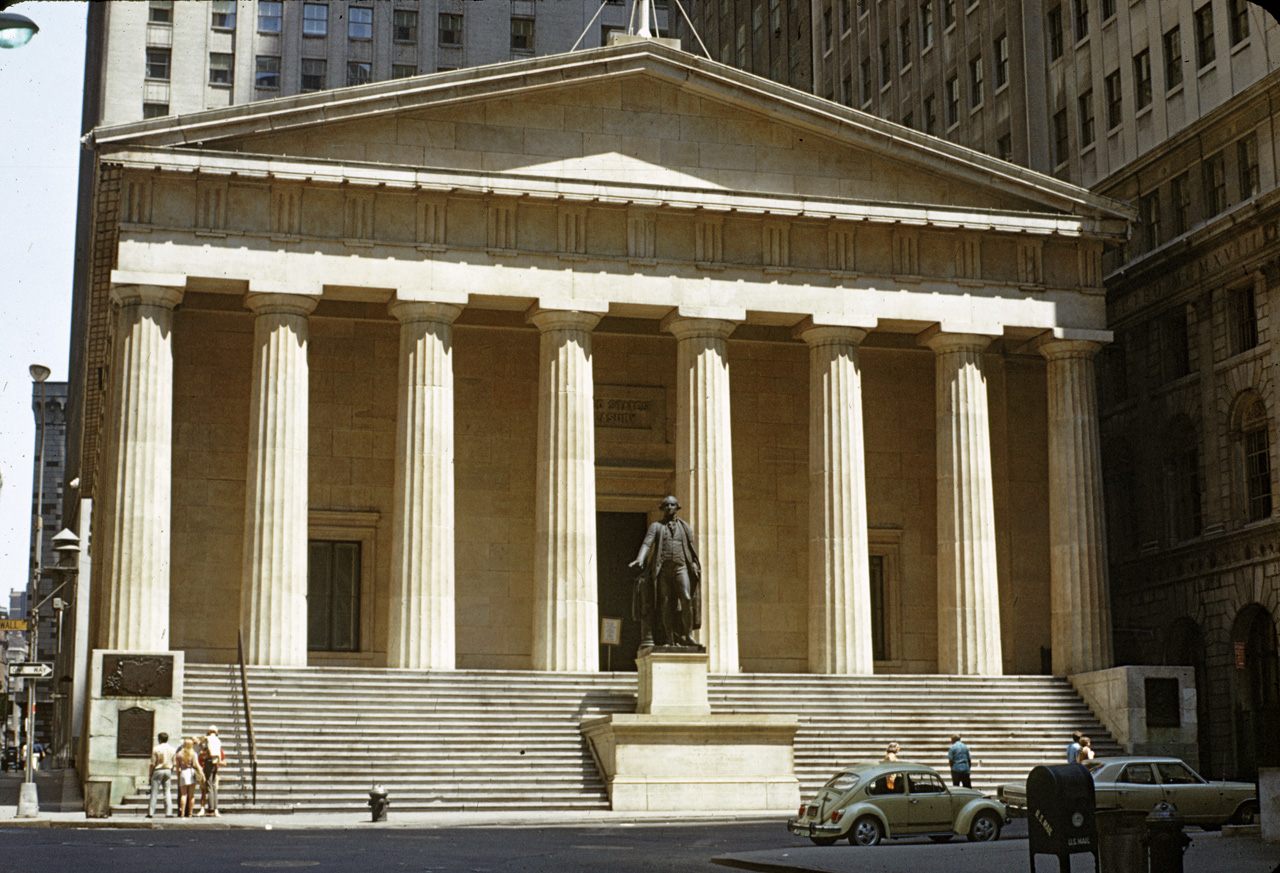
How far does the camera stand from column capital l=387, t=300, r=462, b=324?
39906mm

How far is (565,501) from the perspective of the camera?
130 ft

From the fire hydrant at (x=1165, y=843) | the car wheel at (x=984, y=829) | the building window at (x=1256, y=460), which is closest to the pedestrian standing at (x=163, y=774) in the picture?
the car wheel at (x=984, y=829)

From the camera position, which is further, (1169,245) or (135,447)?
(1169,245)

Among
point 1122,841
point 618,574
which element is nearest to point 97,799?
point 618,574

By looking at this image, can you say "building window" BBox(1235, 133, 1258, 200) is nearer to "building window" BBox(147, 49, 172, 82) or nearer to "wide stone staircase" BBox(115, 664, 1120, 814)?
"wide stone staircase" BBox(115, 664, 1120, 814)

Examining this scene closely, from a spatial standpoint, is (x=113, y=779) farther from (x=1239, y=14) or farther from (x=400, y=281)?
(x=1239, y=14)

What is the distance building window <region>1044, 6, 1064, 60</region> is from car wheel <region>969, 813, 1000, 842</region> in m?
36.2

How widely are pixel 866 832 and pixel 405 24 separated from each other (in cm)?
6422

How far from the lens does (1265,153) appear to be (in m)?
43.4

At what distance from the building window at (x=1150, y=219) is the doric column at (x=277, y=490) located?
24682mm

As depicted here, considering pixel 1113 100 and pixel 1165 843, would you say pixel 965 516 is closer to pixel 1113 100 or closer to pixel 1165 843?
pixel 1113 100

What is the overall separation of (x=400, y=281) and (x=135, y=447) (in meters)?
7.13

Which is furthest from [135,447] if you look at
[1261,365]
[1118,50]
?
[1118,50]

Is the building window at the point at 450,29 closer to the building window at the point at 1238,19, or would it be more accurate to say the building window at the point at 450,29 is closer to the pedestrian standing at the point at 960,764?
the building window at the point at 1238,19
